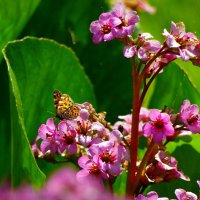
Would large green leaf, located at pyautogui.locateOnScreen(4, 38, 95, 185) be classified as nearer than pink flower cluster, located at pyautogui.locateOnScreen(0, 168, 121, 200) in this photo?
No

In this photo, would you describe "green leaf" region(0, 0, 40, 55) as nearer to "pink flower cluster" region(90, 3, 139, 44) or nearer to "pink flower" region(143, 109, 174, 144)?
"pink flower cluster" region(90, 3, 139, 44)

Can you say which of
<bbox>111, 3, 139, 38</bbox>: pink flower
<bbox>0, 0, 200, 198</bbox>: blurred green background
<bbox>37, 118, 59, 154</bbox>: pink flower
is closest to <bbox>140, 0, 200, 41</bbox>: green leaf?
<bbox>0, 0, 200, 198</bbox>: blurred green background

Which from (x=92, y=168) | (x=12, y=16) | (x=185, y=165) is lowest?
(x=185, y=165)

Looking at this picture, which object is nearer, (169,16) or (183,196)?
(183,196)

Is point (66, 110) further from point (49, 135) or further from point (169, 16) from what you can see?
point (169, 16)

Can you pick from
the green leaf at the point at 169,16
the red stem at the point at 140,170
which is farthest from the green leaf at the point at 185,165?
the green leaf at the point at 169,16

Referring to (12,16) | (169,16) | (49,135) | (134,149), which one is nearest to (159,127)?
(134,149)
